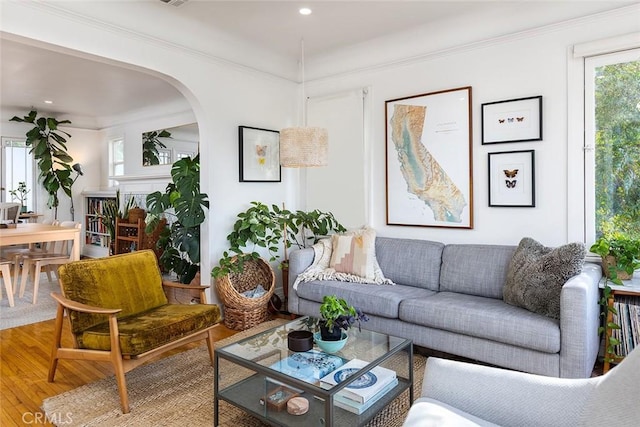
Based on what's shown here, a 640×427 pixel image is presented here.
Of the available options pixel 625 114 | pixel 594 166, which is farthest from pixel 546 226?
pixel 625 114

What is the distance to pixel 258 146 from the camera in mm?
4188

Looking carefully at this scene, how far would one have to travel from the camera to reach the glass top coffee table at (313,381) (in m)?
1.84

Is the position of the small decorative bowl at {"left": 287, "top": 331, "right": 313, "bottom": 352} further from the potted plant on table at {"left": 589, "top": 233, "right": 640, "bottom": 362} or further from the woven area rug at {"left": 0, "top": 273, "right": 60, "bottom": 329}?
the woven area rug at {"left": 0, "top": 273, "right": 60, "bottom": 329}

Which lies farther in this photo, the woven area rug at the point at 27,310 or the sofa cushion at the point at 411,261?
the woven area rug at the point at 27,310

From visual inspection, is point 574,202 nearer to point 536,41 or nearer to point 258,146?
point 536,41

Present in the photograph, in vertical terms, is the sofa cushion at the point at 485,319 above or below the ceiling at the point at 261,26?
below

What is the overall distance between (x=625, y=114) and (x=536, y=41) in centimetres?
85

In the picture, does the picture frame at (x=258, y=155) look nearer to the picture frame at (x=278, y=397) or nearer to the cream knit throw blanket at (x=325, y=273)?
the cream knit throw blanket at (x=325, y=273)

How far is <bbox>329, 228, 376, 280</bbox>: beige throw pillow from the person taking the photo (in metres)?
3.46

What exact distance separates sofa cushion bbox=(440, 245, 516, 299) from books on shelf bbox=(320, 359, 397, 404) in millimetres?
1282

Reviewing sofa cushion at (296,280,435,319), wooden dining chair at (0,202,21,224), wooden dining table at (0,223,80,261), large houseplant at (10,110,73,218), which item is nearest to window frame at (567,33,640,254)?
sofa cushion at (296,280,435,319)

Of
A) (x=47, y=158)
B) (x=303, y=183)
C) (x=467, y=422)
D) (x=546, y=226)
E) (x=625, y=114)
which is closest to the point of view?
(x=467, y=422)

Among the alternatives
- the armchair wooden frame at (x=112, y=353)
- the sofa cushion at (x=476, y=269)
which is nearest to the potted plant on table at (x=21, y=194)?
the armchair wooden frame at (x=112, y=353)

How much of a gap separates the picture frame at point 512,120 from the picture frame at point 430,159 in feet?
0.49
